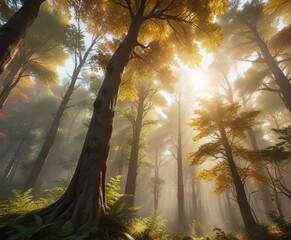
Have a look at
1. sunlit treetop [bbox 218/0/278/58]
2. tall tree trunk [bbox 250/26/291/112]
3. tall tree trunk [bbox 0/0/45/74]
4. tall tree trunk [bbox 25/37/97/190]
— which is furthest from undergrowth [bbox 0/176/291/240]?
sunlit treetop [bbox 218/0/278/58]

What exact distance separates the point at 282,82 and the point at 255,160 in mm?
5723

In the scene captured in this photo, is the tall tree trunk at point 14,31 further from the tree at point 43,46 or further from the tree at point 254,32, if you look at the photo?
the tree at point 254,32

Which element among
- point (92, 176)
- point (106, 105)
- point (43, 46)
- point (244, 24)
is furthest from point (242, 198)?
point (43, 46)

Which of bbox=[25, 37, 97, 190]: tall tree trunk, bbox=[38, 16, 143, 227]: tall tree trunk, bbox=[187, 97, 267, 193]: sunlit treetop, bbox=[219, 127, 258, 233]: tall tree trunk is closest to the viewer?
bbox=[38, 16, 143, 227]: tall tree trunk

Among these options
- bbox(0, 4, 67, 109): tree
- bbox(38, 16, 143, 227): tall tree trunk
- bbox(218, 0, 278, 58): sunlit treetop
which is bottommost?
bbox(38, 16, 143, 227): tall tree trunk

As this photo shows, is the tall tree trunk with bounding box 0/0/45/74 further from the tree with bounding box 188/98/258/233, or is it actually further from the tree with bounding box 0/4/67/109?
the tree with bounding box 0/4/67/109

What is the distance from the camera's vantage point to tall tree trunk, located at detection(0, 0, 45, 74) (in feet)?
11.2

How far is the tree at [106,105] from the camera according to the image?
9.12 ft

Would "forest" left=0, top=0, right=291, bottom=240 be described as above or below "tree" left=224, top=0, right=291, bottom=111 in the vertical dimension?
below

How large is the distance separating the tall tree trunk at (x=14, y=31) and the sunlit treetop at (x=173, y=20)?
2.29 meters

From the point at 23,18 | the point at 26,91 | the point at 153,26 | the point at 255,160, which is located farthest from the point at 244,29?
the point at 26,91

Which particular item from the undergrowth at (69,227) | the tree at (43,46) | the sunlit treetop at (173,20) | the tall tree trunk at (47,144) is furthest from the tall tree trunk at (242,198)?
the tree at (43,46)

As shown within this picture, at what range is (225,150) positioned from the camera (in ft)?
23.2

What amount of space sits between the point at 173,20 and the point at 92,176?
19.9 ft
